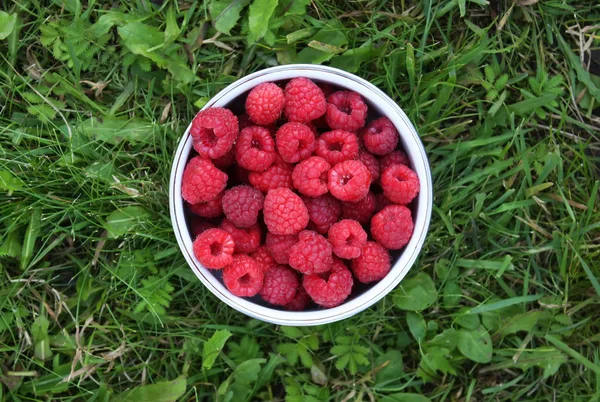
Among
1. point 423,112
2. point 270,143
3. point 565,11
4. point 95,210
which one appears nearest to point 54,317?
point 95,210

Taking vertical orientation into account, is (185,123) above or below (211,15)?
below

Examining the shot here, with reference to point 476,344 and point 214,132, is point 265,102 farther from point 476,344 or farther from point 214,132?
point 476,344

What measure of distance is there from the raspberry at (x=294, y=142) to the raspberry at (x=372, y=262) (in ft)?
1.23

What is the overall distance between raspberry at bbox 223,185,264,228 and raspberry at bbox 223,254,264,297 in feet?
0.41

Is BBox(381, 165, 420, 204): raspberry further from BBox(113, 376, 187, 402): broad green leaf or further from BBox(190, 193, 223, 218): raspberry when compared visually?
BBox(113, 376, 187, 402): broad green leaf

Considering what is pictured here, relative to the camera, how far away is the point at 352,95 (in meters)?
1.98

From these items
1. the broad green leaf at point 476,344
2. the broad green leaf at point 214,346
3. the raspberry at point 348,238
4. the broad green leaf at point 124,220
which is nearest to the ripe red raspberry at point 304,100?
the raspberry at point 348,238

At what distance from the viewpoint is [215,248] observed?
6.23ft

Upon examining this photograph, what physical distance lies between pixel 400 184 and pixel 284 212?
15.6 inches

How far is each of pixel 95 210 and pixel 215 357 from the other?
2.43ft

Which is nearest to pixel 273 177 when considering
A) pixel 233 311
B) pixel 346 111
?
pixel 346 111

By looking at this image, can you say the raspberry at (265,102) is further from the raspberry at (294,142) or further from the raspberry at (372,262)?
the raspberry at (372,262)

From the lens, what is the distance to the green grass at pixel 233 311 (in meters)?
2.24

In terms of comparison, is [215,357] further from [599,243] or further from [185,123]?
[599,243]
